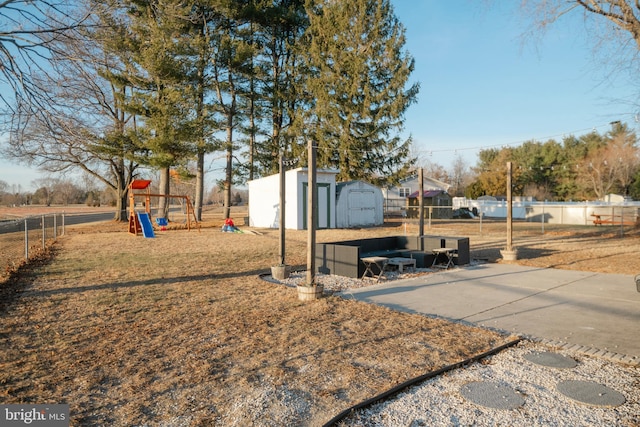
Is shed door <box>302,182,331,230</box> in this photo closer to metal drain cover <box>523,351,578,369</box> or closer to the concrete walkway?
the concrete walkway

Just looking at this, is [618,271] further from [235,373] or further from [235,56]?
[235,56]

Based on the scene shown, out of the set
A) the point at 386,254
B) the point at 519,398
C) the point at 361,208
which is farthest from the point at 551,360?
the point at 361,208

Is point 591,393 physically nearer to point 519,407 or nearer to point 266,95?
point 519,407

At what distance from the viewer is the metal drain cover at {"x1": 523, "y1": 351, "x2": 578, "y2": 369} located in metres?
3.80

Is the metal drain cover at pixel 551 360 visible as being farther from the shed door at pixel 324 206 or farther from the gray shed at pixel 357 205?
the gray shed at pixel 357 205

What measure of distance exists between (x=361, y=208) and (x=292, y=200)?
4.80 meters

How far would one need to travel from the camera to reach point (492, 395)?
3193mm

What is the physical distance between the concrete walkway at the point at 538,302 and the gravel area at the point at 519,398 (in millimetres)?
630

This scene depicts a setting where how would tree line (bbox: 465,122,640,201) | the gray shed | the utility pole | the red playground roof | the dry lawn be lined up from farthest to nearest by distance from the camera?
tree line (bbox: 465,122,640,201) → the gray shed → the red playground roof → the utility pole → the dry lawn

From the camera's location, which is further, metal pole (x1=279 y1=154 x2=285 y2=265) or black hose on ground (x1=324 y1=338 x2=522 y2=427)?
metal pole (x1=279 y1=154 x2=285 y2=265)

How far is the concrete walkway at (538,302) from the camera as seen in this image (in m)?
4.65

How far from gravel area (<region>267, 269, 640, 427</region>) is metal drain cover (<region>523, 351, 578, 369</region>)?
0.06 m

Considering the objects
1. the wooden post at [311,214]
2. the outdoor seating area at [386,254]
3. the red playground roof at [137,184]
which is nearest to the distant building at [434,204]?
the red playground roof at [137,184]

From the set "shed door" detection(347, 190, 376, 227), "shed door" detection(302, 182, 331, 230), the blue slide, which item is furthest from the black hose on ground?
"shed door" detection(347, 190, 376, 227)
